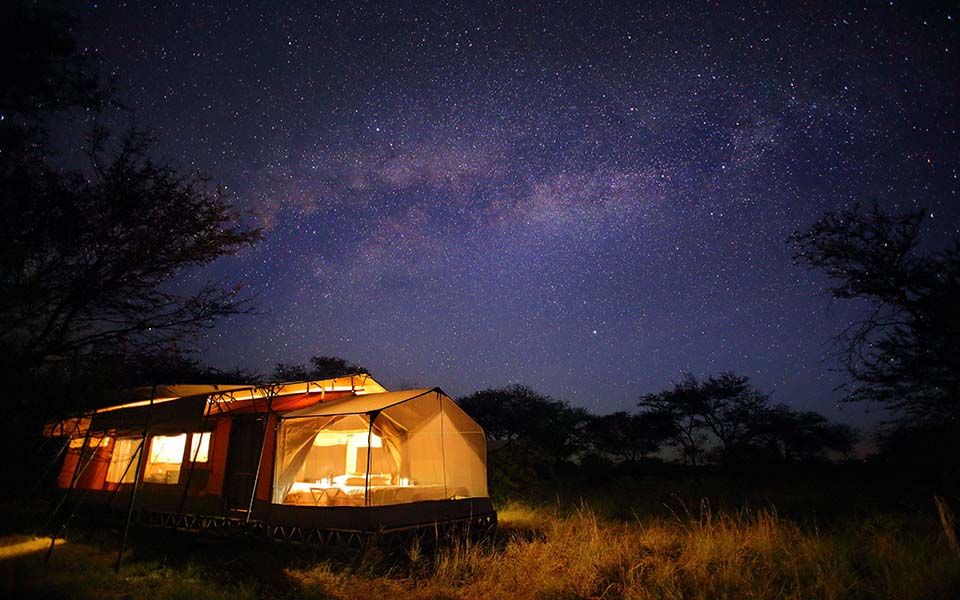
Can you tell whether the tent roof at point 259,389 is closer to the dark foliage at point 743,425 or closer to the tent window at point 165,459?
the tent window at point 165,459

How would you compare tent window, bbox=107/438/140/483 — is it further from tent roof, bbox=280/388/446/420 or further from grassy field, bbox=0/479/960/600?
tent roof, bbox=280/388/446/420

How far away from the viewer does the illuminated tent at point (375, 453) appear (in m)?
8.93

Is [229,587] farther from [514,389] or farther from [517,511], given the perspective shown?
[514,389]

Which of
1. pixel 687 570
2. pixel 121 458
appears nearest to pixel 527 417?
pixel 121 458

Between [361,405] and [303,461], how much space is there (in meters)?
1.51

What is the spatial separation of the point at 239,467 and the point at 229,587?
14.4 feet

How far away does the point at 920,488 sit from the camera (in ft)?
49.8

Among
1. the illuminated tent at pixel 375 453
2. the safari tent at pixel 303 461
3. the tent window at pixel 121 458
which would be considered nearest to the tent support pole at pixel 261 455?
the safari tent at pixel 303 461

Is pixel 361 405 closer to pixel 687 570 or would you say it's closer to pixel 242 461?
pixel 242 461

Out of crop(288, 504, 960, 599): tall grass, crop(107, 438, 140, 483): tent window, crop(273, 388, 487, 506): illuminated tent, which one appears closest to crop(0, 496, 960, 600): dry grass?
crop(288, 504, 960, 599): tall grass

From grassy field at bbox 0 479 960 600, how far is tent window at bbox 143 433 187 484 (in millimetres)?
2484

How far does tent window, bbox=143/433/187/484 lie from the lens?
1116 cm

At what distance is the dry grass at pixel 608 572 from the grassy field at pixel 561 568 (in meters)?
0.02

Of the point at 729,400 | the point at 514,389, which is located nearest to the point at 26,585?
the point at 729,400
